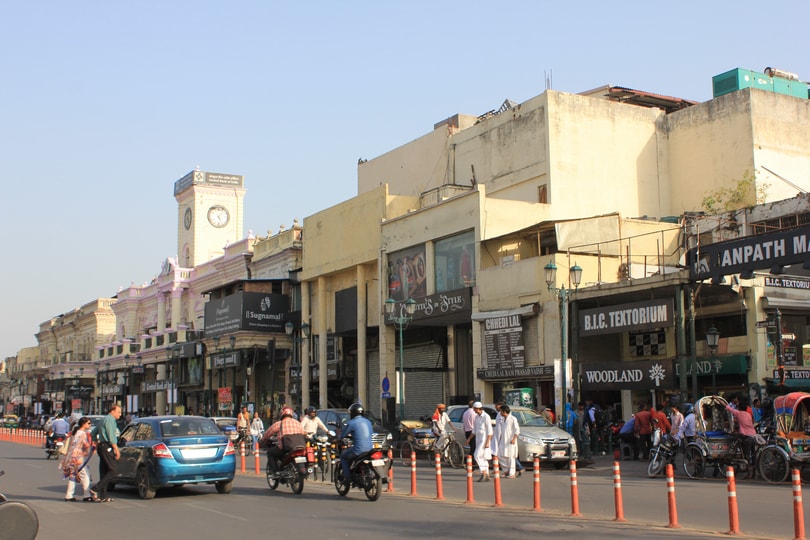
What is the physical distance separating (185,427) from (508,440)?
6831 millimetres

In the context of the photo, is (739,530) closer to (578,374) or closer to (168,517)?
(168,517)

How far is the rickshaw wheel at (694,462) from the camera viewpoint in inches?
755

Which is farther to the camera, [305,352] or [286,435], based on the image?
[305,352]

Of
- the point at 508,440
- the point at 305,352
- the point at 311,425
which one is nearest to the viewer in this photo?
the point at 508,440

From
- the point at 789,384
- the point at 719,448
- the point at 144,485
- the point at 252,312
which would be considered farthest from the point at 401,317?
the point at 144,485

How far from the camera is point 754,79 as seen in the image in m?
44.8

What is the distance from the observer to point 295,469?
1667cm

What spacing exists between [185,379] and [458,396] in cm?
2708

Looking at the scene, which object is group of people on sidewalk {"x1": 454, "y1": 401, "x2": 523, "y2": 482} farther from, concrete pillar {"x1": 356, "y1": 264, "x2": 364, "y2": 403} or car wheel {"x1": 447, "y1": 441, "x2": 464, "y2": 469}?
concrete pillar {"x1": 356, "y1": 264, "x2": 364, "y2": 403}

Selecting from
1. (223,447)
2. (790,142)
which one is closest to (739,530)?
(223,447)

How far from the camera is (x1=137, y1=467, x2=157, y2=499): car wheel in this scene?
635 inches

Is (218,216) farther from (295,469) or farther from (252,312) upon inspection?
(295,469)

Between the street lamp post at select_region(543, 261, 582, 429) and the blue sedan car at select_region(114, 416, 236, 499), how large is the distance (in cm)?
1145

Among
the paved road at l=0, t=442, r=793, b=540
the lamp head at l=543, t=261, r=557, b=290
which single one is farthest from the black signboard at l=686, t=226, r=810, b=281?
the paved road at l=0, t=442, r=793, b=540
